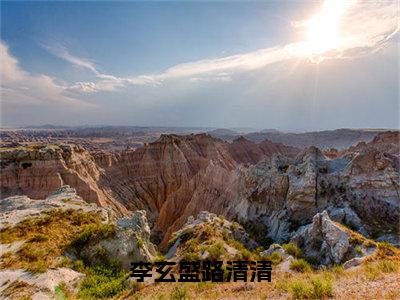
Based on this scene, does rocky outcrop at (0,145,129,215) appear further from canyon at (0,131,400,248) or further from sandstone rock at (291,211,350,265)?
sandstone rock at (291,211,350,265)

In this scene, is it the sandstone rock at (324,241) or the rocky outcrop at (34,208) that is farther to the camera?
the rocky outcrop at (34,208)

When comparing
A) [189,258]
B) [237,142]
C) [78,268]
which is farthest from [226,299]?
[237,142]

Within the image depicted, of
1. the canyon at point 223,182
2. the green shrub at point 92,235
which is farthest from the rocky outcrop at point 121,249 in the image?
the canyon at point 223,182

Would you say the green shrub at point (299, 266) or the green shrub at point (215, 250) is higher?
the green shrub at point (299, 266)

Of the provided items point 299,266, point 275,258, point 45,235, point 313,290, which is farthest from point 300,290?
point 45,235

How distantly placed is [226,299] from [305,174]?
17.2 meters

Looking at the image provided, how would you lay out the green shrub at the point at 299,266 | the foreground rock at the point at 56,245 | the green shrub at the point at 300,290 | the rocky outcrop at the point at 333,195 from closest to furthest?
the green shrub at the point at 300,290 → the foreground rock at the point at 56,245 → the green shrub at the point at 299,266 → the rocky outcrop at the point at 333,195

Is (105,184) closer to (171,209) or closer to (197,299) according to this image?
(171,209)

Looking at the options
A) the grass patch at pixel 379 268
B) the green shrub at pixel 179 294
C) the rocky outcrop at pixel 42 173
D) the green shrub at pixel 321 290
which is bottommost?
the rocky outcrop at pixel 42 173

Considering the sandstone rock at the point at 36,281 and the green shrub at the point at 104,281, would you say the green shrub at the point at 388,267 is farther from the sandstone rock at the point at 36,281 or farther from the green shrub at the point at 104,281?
the sandstone rock at the point at 36,281

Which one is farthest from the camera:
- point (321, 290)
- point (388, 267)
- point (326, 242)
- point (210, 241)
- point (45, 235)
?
point (210, 241)

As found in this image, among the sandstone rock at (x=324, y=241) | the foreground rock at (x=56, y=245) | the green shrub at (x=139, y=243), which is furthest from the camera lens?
the green shrub at (x=139, y=243)

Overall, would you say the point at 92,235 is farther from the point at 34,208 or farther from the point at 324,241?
the point at 324,241

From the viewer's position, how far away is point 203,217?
23.5 meters
